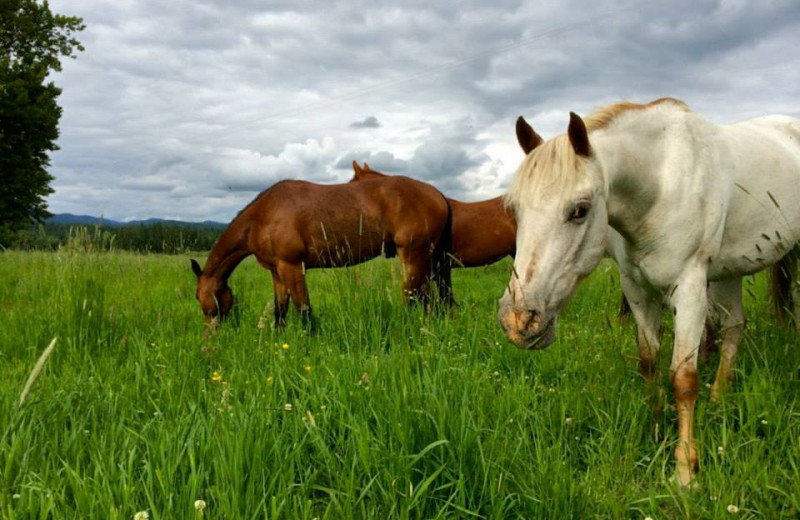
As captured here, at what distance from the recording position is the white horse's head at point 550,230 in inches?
102

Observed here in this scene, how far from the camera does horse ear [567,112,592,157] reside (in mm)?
2632

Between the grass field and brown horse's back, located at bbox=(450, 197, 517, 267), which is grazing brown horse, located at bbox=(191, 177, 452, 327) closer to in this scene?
brown horse's back, located at bbox=(450, 197, 517, 267)

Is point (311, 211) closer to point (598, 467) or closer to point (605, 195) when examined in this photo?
point (605, 195)

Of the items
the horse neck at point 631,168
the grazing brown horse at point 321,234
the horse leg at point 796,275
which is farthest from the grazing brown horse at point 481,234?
the horse neck at point 631,168

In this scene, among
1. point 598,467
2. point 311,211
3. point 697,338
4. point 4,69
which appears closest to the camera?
point 598,467

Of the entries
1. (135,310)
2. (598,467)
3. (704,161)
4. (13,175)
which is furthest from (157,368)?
(13,175)

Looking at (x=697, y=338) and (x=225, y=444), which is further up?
(x=697, y=338)

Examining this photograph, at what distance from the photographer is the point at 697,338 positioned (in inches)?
121

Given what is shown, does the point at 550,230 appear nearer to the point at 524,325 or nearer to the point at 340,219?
the point at 524,325

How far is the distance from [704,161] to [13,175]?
92.3ft

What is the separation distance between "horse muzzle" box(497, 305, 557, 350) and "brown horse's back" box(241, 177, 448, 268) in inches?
156

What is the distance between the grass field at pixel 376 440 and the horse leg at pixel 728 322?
19 cm

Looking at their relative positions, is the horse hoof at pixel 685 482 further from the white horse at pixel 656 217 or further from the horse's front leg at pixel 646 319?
the horse's front leg at pixel 646 319

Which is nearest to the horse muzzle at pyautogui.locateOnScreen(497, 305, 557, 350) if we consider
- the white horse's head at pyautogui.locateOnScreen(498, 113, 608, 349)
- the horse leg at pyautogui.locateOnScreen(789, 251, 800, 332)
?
the white horse's head at pyautogui.locateOnScreen(498, 113, 608, 349)
